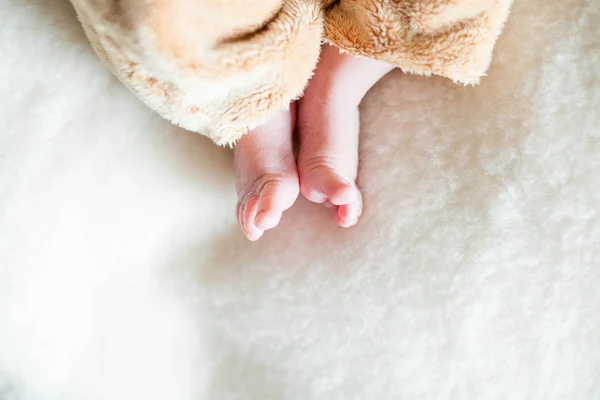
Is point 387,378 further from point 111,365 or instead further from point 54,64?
point 54,64

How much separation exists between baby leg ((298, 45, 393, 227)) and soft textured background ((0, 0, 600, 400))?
0.09 ft

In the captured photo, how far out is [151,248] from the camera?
668 millimetres

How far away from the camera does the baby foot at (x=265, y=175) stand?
23.5 inches

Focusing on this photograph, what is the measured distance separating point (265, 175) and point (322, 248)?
108mm

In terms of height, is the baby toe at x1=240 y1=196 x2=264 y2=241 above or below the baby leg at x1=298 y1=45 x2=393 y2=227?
below

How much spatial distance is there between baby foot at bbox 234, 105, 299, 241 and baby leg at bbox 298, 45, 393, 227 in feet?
0.06

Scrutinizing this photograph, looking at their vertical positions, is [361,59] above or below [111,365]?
above

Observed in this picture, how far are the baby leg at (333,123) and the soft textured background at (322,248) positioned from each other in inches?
1.1

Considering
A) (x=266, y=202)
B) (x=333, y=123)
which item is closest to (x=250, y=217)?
(x=266, y=202)

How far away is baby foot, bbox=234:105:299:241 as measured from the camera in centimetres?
60

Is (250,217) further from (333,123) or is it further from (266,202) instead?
(333,123)

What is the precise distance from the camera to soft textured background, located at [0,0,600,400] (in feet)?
1.95

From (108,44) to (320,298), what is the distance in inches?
13.5

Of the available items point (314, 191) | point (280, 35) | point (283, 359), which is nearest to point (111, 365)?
point (283, 359)
